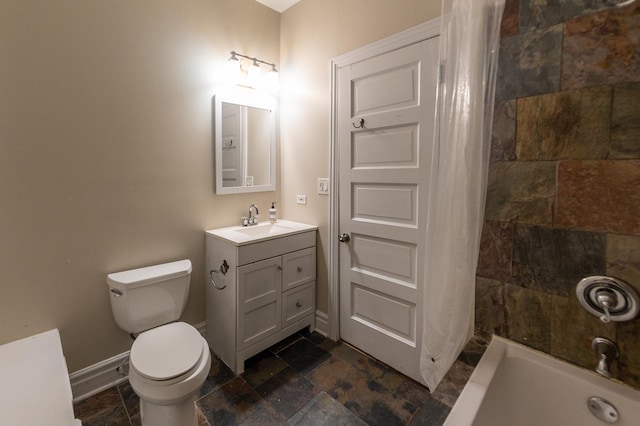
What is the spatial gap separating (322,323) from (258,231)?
906 millimetres

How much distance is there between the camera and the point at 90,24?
1.60m

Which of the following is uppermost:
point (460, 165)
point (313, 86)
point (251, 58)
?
point (251, 58)

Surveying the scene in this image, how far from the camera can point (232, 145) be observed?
2.24m

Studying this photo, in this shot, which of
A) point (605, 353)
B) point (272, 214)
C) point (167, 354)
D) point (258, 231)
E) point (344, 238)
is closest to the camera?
point (605, 353)

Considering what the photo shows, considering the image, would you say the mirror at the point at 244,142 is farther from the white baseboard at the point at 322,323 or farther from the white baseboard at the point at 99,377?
the white baseboard at the point at 99,377

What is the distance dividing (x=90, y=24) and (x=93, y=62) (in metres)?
0.20

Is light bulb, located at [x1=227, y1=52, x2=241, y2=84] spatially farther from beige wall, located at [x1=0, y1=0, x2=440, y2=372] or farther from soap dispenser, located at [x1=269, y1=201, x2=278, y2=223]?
soap dispenser, located at [x1=269, y1=201, x2=278, y2=223]

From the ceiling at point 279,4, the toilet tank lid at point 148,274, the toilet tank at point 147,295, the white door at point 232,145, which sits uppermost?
the ceiling at point 279,4

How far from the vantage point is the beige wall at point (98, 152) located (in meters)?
1.45

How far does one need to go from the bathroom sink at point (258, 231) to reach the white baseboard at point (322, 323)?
717mm

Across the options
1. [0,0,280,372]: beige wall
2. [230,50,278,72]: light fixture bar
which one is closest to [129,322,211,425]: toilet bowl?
[0,0,280,372]: beige wall

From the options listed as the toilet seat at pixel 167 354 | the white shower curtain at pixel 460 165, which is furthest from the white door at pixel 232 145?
the white shower curtain at pixel 460 165

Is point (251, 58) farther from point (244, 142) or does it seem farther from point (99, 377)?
point (99, 377)

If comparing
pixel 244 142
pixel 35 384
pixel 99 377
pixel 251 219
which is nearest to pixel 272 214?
pixel 251 219
